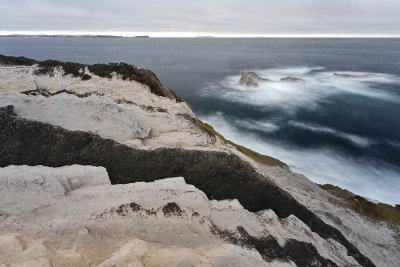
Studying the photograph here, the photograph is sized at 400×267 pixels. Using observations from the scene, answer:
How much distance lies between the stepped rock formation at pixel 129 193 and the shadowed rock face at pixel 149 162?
0.04 meters

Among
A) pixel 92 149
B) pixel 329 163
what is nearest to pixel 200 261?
pixel 92 149

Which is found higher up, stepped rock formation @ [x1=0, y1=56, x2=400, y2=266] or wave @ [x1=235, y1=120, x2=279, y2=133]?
stepped rock formation @ [x1=0, y1=56, x2=400, y2=266]

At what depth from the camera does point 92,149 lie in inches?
355

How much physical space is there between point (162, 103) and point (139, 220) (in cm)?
824

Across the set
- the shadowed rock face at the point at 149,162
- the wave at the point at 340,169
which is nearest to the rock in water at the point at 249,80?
the wave at the point at 340,169

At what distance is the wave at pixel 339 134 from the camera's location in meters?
33.1

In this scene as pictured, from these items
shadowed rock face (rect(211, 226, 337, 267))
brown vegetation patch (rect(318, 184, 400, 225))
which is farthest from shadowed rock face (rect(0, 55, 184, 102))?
brown vegetation patch (rect(318, 184, 400, 225))

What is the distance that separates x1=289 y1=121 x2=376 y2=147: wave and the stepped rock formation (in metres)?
22.7

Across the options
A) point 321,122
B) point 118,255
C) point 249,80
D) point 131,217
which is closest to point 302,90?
point 249,80

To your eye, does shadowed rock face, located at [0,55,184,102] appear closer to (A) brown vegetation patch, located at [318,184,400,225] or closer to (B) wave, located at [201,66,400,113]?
(A) brown vegetation patch, located at [318,184,400,225]

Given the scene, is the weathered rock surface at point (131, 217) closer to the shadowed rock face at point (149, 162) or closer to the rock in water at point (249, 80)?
the shadowed rock face at point (149, 162)

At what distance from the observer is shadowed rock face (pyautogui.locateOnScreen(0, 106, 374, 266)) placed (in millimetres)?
8594

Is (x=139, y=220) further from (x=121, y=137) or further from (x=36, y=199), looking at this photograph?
(x=121, y=137)

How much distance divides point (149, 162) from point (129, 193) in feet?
5.98
